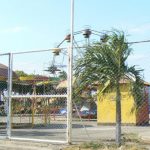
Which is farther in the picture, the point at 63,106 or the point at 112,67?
the point at 63,106

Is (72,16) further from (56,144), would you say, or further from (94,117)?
(94,117)

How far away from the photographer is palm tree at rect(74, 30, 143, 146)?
13.0 meters

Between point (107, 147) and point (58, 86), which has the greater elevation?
point (58, 86)

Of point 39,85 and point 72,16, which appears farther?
point 39,85

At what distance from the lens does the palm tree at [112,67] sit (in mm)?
13023

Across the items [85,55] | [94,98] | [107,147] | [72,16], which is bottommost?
[107,147]

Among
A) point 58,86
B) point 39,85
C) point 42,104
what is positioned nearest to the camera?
point 58,86

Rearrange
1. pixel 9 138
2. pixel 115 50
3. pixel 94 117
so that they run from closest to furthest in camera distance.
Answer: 1. pixel 115 50
2. pixel 9 138
3. pixel 94 117

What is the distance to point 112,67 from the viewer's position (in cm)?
1305

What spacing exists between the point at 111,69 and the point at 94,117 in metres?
21.2

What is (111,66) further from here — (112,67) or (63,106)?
(63,106)

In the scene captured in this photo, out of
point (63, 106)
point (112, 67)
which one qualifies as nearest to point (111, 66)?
point (112, 67)

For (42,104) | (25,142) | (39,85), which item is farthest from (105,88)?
(42,104)

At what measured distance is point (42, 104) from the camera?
26.5 m
